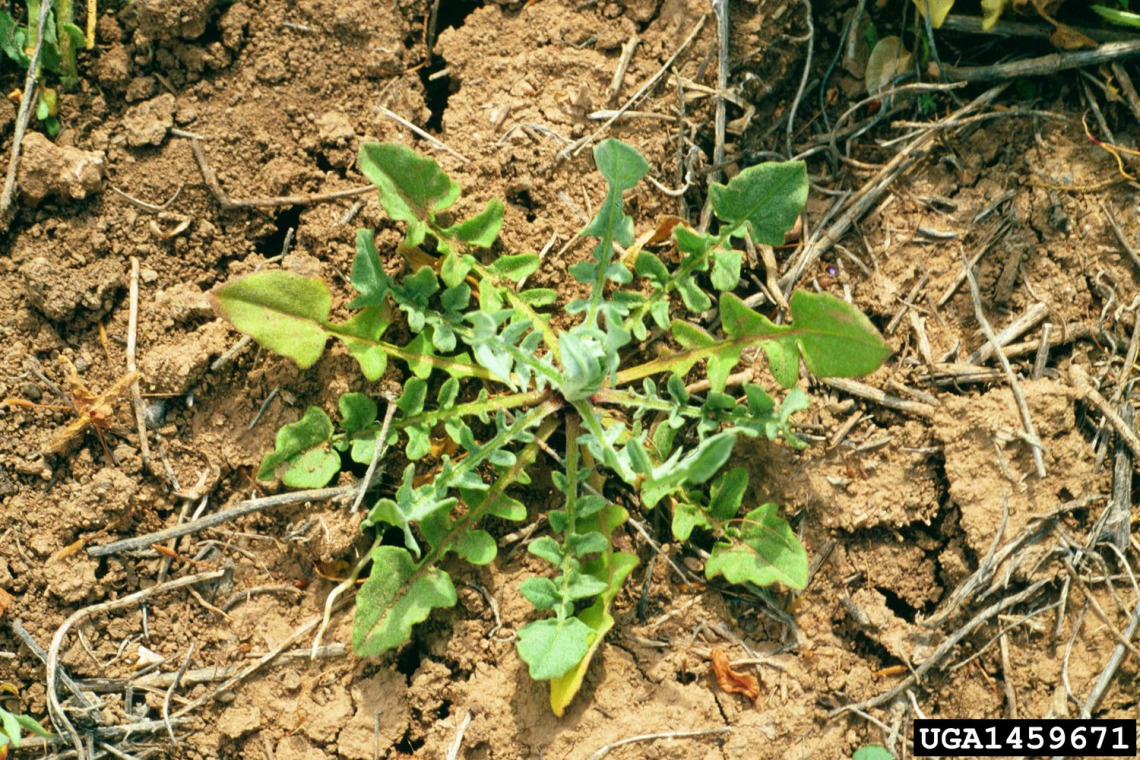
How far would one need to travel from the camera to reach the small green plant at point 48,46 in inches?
104

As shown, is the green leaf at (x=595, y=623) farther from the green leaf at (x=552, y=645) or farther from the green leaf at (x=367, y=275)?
the green leaf at (x=367, y=275)

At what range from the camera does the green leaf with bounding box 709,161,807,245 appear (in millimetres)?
2588

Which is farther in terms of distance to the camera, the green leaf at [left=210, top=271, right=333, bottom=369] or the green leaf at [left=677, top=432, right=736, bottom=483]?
the green leaf at [left=210, top=271, right=333, bottom=369]

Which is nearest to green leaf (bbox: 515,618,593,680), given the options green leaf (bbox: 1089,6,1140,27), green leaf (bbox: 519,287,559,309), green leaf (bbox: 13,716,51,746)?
green leaf (bbox: 519,287,559,309)

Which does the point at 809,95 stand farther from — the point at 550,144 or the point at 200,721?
the point at 200,721

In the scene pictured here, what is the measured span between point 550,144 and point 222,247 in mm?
1017

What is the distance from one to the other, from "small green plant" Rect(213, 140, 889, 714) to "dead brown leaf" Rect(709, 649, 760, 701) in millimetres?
262

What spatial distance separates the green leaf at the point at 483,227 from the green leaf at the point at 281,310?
414 millimetres

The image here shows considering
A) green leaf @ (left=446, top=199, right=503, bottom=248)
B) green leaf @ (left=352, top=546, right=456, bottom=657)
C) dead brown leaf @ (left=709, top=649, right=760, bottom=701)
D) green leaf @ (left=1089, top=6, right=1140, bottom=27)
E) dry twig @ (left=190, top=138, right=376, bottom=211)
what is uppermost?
green leaf @ (left=1089, top=6, right=1140, bottom=27)

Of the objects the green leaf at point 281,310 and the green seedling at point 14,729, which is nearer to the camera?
the green seedling at point 14,729

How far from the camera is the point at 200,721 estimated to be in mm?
2596

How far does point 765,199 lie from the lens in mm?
2617

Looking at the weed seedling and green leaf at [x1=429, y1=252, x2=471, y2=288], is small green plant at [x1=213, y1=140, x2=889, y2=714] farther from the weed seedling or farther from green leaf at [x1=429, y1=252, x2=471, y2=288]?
the weed seedling

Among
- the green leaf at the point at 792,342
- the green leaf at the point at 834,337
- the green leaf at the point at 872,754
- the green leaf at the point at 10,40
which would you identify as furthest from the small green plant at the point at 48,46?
the green leaf at the point at 872,754
